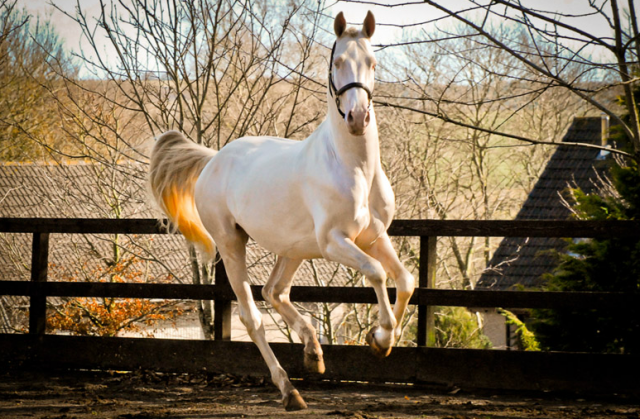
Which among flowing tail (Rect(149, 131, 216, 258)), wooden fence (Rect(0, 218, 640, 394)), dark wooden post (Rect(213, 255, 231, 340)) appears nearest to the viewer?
wooden fence (Rect(0, 218, 640, 394))

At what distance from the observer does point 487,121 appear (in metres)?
20.9

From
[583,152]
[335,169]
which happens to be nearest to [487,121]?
[583,152]

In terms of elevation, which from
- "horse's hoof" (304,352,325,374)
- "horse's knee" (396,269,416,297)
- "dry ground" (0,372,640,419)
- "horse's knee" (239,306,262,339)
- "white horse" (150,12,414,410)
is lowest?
"dry ground" (0,372,640,419)

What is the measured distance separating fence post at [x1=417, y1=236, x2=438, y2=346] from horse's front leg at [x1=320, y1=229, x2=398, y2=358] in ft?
5.31

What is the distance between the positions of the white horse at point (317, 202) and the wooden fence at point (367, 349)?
37.8 inches

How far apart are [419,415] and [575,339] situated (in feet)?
10.6

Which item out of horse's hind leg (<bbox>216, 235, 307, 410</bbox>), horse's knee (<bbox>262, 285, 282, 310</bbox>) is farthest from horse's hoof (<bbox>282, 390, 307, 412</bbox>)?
horse's knee (<bbox>262, 285, 282, 310</bbox>)

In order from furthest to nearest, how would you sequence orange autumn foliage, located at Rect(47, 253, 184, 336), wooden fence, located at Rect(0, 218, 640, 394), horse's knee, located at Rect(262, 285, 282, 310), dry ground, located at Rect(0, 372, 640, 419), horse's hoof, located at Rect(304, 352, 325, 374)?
orange autumn foliage, located at Rect(47, 253, 184, 336), wooden fence, located at Rect(0, 218, 640, 394), horse's knee, located at Rect(262, 285, 282, 310), dry ground, located at Rect(0, 372, 640, 419), horse's hoof, located at Rect(304, 352, 325, 374)

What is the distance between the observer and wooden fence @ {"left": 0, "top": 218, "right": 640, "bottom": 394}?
447 centimetres

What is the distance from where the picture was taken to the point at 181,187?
4688mm

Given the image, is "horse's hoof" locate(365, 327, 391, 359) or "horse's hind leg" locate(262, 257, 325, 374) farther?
"horse's hind leg" locate(262, 257, 325, 374)

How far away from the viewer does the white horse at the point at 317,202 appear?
3.07 m

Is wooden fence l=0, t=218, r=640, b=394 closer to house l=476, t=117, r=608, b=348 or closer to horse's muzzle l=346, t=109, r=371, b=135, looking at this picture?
horse's muzzle l=346, t=109, r=371, b=135

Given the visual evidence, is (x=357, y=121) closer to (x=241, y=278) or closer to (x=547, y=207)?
(x=241, y=278)
